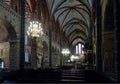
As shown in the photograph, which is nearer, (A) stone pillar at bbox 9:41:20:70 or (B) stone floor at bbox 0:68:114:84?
(B) stone floor at bbox 0:68:114:84

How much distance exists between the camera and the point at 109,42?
67.1 feet

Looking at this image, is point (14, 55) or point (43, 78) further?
point (14, 55)

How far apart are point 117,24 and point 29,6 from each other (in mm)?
17929

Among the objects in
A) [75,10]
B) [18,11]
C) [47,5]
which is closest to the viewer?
[18,11]

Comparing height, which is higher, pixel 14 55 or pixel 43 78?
pixel 14 55

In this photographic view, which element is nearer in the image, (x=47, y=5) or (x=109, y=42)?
(x=109, y=42)

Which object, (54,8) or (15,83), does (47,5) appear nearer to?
(54,8)

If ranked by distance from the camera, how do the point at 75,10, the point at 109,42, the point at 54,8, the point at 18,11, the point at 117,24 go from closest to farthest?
the point at 117,24, the point at 109,42, the point at 18,11, the point at 54,8, the point at 75,10

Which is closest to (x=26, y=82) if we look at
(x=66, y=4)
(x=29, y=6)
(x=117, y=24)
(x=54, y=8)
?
(x=117, y=24)

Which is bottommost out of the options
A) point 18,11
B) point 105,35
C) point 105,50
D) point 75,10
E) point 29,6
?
point 105,50

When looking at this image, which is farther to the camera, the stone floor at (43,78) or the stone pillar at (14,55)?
the stone pillar at (14,55)

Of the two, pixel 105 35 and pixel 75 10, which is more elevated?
pixel 75 10

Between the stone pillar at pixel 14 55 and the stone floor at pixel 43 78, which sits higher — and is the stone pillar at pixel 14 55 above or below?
above

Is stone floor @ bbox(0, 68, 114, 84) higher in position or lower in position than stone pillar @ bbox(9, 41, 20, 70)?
lower
